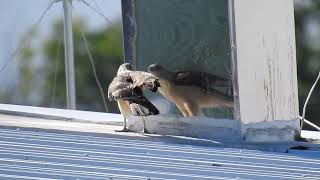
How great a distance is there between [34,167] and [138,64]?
5.84ft

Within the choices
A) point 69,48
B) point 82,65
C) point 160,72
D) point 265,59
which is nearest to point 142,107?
point 160,72

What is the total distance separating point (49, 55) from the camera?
945 inches

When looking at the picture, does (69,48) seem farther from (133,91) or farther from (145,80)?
(145,80)

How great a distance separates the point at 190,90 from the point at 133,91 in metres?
0.36

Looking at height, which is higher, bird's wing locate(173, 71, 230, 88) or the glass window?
the glass window

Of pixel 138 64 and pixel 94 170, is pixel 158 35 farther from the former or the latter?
pixel 94 170

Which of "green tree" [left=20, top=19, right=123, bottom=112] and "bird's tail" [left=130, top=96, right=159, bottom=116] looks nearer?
"bird's tail" [left=130, top=96, right=159, bottom=116]

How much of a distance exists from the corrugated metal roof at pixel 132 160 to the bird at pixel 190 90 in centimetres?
36

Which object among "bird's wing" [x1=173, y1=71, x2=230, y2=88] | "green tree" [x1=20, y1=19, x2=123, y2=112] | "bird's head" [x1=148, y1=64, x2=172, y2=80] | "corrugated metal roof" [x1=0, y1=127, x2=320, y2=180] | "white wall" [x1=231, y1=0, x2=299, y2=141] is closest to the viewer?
"corrugated metal roof" [x1=0, y1=127, x2=320, y2=180]

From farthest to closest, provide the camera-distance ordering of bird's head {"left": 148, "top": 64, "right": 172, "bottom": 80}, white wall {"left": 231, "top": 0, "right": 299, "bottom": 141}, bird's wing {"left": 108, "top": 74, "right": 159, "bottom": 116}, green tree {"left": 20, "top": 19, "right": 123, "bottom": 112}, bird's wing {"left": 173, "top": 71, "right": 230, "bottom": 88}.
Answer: green tree {"left": 20, "top": 19, "right": 123, "bottom": 112}
bird's head {"left": 148, "top": 64, "right": 172, "bottom": 80}
bird's wing {"left": 108, "top": 74, "right": 159, "bottom": 116}
bird's wing {"left": 173, "top": 71, "right": 230, "bottom": 88}
white wall {"left": 231, "top": 0, "right": 299, "bottom": 141}

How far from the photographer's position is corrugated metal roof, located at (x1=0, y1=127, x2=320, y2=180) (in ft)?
11.5

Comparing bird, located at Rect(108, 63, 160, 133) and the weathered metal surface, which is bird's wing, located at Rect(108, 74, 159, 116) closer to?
bird, located at Rect(108, 63, 160, 133)

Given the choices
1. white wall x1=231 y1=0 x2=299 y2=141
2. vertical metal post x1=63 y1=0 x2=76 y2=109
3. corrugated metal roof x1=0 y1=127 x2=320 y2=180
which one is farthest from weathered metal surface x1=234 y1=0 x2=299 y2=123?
vertical metal post x1=63 y1=0 x2=76 y2=109

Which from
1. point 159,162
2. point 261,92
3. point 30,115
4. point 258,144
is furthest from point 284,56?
point 30,115
